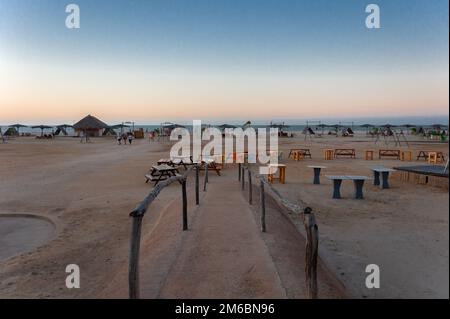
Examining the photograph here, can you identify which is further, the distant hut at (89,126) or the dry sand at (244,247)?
the distant hut at (89,126)

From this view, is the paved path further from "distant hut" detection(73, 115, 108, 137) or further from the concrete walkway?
"distant hut" detection(73, 115, 108, 137)

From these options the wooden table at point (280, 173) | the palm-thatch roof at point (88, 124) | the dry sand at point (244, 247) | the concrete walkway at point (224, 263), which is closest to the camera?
the dry sand at point (244, 247)

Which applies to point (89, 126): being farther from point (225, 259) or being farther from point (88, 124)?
point (225, 259)

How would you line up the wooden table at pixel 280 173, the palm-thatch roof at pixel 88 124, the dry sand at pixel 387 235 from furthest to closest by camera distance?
1. the palm-thatch roof at pixel 88 124
2. the wooden table at pixel 280 173
3. the dry sand at pixel 387 235

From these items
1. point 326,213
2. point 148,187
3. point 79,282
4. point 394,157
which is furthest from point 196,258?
point 394,157

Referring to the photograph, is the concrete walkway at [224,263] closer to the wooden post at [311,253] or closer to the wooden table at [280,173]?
the wooden post at [311,253]

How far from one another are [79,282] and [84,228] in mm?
2411

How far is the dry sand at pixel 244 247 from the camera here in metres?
2.98

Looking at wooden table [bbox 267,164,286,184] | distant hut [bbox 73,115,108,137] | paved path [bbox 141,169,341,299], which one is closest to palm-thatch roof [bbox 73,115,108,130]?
distant hut [bbox 73,115,108,137]

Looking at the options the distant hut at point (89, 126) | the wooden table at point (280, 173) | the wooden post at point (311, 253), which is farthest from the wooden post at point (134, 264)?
the distant hut at point (89, 126)

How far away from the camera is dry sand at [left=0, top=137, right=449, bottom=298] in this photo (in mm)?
2980

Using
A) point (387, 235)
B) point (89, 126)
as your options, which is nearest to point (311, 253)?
point (387, 235)

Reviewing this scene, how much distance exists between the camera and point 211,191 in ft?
28.6
